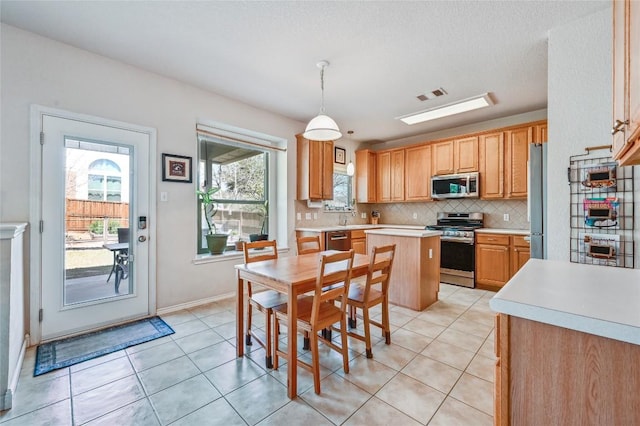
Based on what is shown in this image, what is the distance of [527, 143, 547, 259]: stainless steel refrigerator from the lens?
2701 mm

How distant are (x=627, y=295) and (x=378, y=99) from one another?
3.44 metres

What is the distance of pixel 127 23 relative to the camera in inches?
90.9

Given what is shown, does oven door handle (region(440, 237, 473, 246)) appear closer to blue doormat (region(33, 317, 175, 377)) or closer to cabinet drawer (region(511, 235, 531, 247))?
cabinet drawer (region(511, 235, 531, 247))

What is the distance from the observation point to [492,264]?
407 centimetres

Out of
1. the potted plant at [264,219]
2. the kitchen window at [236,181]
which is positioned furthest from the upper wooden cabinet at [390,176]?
the potted plant at [264,219]

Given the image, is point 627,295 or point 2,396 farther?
point 2,396

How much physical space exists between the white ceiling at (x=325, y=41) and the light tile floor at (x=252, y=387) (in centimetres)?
272

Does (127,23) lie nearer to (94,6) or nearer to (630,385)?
(94,6)

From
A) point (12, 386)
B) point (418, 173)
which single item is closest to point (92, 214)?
point (12, 386)

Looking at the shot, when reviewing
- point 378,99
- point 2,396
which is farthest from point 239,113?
point 2,396

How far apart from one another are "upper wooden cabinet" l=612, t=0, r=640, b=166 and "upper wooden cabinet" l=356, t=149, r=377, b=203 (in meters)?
4.56

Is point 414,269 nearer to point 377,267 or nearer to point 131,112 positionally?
point 377,267

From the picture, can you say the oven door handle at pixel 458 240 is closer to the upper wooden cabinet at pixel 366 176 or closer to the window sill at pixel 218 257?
the upper wooden cabinet at pixel 366 176

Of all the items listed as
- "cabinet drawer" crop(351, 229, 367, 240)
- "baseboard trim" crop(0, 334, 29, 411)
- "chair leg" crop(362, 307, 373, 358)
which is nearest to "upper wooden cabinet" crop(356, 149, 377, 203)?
"cabinet drawer" crop(351, 229, 367, 240)
